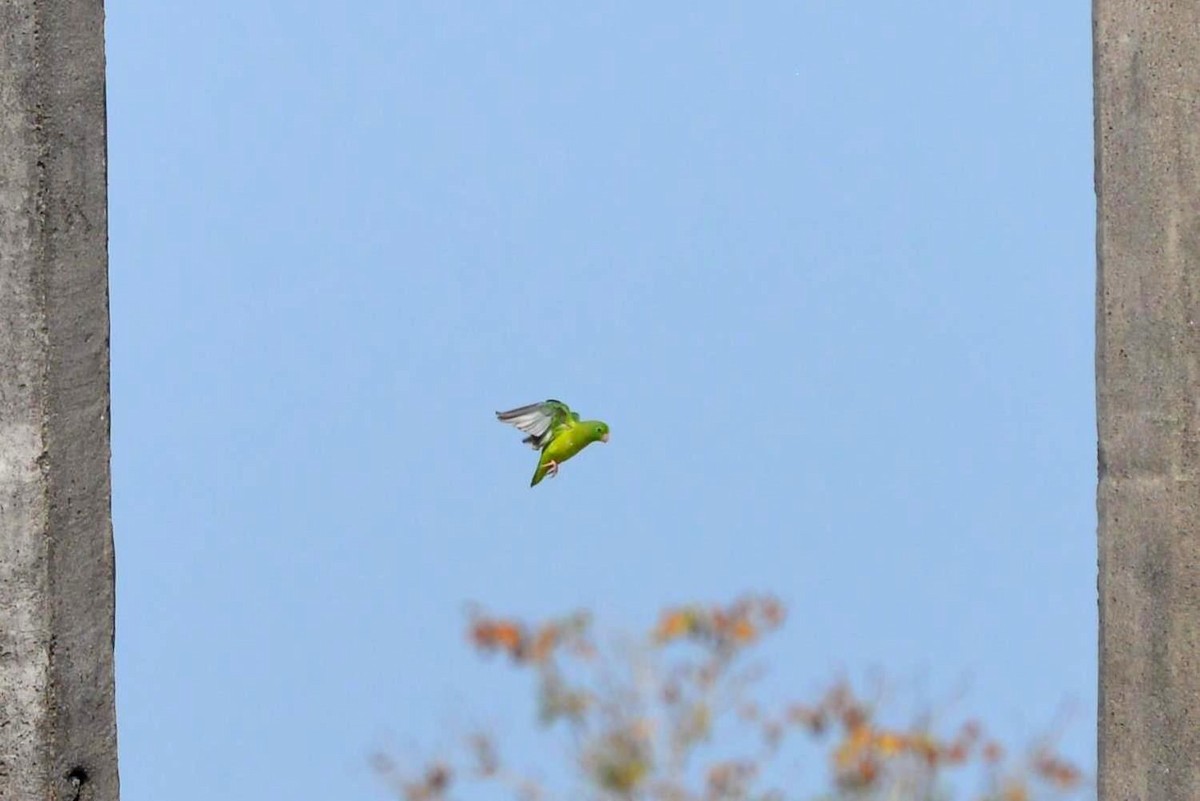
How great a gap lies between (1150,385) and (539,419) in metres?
2.38

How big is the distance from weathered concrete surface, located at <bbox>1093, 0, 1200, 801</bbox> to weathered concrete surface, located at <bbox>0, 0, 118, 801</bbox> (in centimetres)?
171

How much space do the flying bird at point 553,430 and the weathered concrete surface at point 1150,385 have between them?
2276mm

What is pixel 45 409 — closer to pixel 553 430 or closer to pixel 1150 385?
pixel 1150 385

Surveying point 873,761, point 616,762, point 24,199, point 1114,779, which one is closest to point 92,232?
point 24,199

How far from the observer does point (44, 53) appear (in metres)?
2.47

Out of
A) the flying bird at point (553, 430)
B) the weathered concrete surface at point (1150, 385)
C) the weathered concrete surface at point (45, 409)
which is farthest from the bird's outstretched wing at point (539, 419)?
the weathered concrete surface at point (1150, 385)

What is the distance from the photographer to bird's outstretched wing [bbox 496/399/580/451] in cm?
457

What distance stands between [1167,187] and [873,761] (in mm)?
4377

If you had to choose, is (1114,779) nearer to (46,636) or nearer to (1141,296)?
(1141,296)

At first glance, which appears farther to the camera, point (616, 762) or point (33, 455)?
point (616, 762)

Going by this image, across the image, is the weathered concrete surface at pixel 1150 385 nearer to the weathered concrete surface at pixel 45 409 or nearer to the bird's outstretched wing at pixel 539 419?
the weathered concrete surface at pixel 45 409

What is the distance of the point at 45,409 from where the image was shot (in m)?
2.47

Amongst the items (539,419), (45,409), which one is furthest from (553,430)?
(45,409)

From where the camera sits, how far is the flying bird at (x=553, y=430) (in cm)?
459
